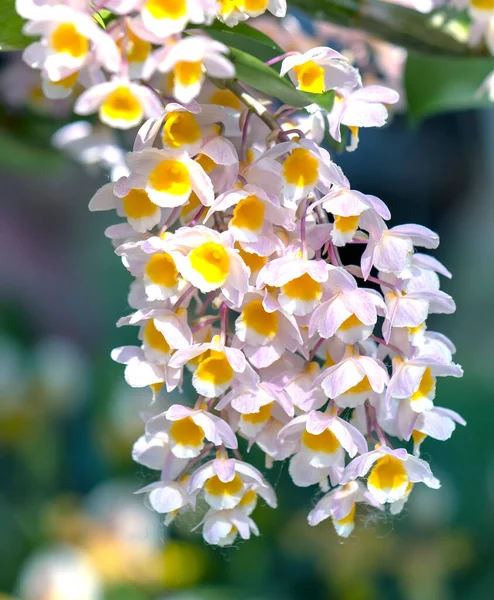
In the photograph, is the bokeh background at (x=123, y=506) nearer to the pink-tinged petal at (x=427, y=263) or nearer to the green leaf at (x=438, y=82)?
the green leaf at (x=438, y=82)

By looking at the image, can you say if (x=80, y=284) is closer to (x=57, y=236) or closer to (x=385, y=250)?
(x=57, y=236)

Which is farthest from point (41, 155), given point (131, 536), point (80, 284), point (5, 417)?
point (80, 284)

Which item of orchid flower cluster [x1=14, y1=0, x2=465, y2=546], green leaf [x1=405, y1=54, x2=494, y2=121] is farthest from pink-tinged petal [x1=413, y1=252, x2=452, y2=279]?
green leaf [x1=405, y1=54, x2=494, y2=121]

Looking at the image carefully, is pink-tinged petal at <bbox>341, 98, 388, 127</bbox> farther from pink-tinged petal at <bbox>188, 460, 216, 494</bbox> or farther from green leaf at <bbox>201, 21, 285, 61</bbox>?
pink-tinged petal at <bbox>188, 460, 216, 494</bbox>

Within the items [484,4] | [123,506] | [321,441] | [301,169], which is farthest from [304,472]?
[123,506]

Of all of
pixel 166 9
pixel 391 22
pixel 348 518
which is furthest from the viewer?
pixel 391 22

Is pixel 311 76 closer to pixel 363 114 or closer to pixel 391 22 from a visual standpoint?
pixel 363 114

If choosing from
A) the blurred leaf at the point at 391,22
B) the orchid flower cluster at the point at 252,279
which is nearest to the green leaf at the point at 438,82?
the blurred leaf at the point at 391,22
